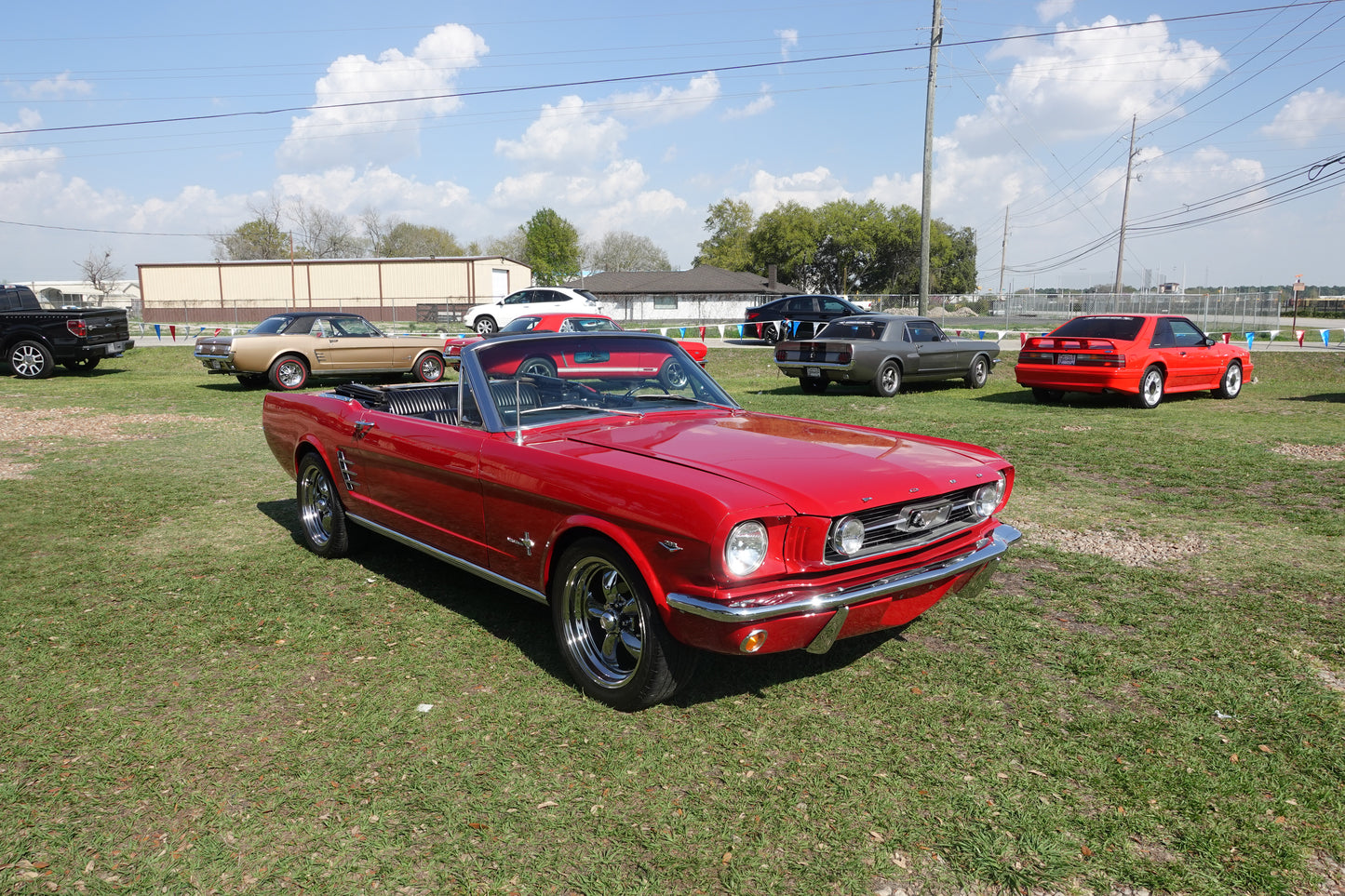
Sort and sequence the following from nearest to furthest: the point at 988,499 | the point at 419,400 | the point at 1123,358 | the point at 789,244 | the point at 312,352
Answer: the point at 988,499
the point at 419,400
the point at 1123,358
the point at 312,352
the point at 789,244

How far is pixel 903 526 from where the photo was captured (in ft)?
11.7

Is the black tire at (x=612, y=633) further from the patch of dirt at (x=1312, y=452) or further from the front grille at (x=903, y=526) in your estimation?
the patch of dirt at (x=1312, y=452)

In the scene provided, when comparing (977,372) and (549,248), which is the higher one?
(549,248)

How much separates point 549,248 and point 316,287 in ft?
90.2

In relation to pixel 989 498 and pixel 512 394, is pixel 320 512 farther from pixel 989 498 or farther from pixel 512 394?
pixel 989 498

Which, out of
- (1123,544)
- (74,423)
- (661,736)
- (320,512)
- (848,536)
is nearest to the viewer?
(848,536)

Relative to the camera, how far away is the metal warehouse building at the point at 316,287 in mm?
53375

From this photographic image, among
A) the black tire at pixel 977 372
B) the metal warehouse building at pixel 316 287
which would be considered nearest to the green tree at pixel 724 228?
the metal warehouse building at pixel 316 287

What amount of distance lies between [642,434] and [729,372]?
56.8 feet

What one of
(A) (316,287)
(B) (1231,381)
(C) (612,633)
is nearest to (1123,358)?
(B) (1231,381)

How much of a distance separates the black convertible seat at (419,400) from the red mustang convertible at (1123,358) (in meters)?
10.9

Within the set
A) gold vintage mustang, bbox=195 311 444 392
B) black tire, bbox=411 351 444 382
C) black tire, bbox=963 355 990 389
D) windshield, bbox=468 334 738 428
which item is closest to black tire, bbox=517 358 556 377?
windshield, bbox=468 334 738 428

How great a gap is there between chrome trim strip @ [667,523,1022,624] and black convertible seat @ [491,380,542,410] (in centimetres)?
159

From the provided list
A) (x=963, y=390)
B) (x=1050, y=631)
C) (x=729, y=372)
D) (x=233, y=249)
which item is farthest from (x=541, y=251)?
(x=1050, y=631)
